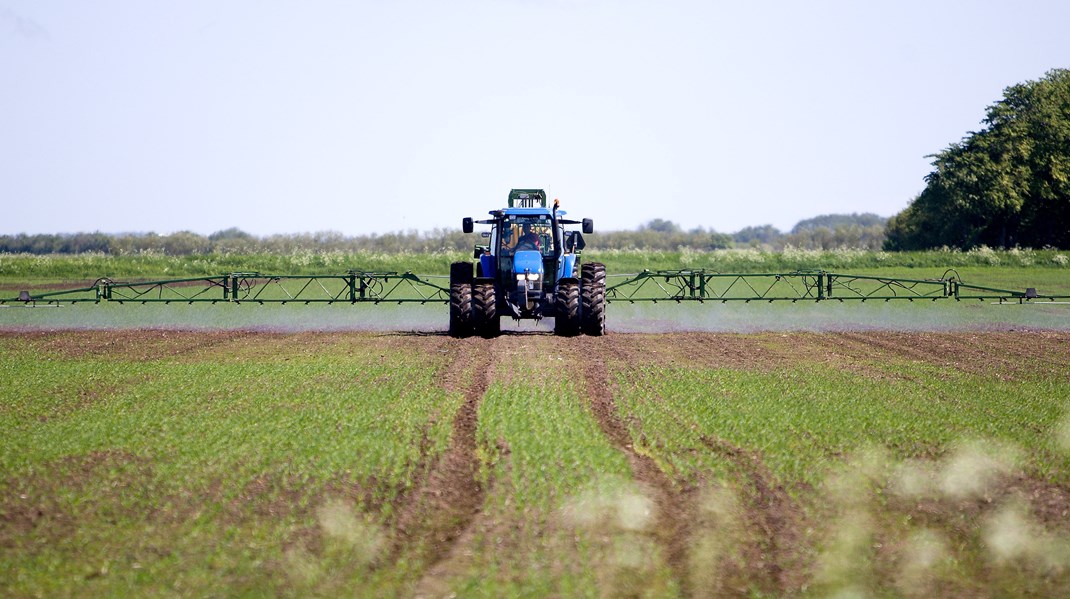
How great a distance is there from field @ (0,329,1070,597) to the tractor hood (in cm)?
526

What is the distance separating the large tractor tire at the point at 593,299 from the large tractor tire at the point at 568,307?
0.18 meters

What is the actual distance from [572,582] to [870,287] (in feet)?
135

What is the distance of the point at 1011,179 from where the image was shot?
213 ft

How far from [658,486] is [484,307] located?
14073 millimetres

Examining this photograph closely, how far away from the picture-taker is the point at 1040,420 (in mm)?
12891

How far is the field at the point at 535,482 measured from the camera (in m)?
7.23

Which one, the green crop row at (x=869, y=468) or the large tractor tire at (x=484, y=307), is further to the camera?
the large tractor tire at (x=484, y=307)

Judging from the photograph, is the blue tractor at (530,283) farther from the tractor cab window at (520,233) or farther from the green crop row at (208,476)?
the green crop row at (208,476)

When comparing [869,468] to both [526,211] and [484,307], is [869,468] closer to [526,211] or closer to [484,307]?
[484,307]

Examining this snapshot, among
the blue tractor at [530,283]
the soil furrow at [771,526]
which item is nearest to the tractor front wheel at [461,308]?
the blue tractor at [530,283]

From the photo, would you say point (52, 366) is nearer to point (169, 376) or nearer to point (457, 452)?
point (169, 376)

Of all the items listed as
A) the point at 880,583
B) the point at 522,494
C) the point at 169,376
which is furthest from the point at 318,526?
the point at 169,376

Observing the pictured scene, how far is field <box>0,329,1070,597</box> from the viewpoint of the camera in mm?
7227

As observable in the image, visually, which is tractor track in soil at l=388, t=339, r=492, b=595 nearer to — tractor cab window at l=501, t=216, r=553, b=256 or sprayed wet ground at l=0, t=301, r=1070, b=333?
tractor cab window at l=501, t=216, r=553, b=256
